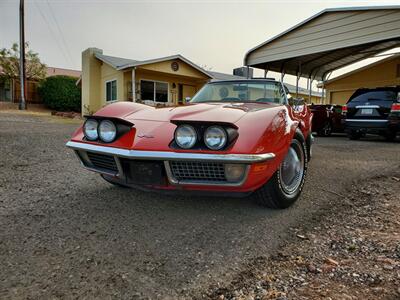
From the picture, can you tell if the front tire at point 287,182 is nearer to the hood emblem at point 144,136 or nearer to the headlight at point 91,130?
the hood emblem at point 144,136

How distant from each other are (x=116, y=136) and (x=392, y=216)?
8.50 ft

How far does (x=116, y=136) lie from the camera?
256 centimetres

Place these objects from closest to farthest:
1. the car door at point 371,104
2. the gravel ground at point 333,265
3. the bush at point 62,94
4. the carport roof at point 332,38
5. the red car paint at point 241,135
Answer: the gravel ground at point 333,265, the red car paint at point 241,135, the car door at point 371,104, the carport roof at point 332,38, the bush at point 62,94

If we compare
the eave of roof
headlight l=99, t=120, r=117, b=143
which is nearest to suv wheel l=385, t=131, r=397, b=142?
the eave of roof

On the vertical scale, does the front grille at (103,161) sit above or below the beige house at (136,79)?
below

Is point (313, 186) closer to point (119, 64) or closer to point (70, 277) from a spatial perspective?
point (70, 277)

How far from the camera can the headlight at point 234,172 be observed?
7.13ft

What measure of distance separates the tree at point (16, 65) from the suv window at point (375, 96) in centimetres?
2541

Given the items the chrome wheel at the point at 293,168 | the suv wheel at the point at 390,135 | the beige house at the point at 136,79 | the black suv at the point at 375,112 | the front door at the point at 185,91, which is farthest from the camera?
the front door at the point at 185,91

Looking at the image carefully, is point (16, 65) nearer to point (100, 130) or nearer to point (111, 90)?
point (111, 90)

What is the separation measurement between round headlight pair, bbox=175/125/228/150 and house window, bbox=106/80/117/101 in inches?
638

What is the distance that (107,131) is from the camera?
260cm

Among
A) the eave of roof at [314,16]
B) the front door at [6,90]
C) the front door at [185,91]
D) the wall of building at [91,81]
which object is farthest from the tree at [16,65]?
the eave of roof at [314,16]

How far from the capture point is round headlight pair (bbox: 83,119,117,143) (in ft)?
8.46
